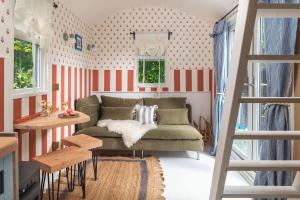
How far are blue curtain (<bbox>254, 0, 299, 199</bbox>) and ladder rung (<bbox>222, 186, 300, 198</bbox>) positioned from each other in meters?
0.67

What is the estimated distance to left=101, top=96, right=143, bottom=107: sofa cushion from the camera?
16.0 ft

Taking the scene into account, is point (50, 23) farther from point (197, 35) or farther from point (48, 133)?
point (197, 35)

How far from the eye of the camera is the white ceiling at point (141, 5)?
4.07 metres

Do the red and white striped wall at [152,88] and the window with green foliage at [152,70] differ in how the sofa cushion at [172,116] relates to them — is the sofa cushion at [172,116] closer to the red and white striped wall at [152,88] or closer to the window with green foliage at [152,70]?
the red and white striped wall at [152,88]

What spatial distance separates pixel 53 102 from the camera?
358 cm

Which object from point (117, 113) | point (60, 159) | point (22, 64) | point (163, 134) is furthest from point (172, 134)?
point (22, 64)

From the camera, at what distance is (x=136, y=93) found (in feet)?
17.3

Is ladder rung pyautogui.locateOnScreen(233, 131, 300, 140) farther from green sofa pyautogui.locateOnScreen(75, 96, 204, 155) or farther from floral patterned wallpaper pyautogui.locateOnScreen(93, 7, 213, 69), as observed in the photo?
floral patterned wallpaper pyautogui.locateOnScreen(93, 7, 213, 69)

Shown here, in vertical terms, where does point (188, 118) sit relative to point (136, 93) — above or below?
below

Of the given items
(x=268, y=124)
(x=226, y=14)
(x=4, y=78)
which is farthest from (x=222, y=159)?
(x=226, y=14)

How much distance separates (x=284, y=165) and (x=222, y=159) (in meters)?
0.31

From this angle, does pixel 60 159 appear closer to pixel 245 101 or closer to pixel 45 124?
pixel 45 124

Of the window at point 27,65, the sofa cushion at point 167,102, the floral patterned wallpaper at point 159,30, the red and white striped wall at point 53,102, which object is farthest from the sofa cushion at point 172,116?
the window at point 27,65

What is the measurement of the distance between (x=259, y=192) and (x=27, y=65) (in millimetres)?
2742
